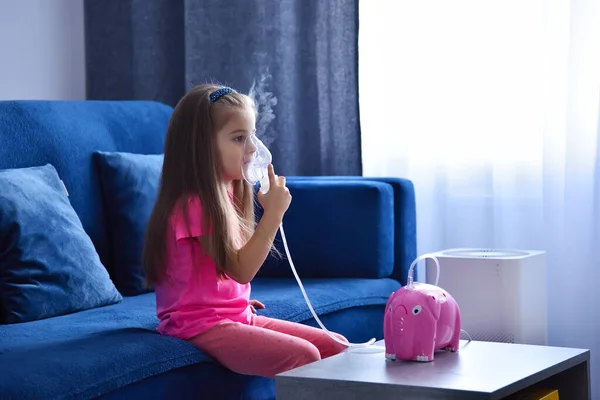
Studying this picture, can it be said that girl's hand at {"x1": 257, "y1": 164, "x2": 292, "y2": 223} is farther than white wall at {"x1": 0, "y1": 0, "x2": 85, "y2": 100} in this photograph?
No

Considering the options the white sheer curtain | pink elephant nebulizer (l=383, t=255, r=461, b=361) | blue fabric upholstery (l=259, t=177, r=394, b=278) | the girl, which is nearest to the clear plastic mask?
the girl

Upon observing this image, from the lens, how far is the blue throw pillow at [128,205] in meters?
2.49

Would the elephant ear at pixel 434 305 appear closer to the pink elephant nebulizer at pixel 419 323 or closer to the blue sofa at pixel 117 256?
the pink elephant nebulizer at pixel 419 323

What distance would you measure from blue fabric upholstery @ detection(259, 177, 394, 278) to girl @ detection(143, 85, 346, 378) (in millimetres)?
586

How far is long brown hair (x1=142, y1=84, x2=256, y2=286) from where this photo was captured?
1866 mm

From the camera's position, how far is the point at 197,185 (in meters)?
1.93

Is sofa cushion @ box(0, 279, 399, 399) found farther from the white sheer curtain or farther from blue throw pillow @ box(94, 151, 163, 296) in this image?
the white sheer curtain

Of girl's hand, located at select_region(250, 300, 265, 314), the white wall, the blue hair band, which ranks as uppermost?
the white wall

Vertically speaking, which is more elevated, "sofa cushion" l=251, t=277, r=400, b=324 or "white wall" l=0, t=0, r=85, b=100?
"white wall" l=0, t=0, r=85, b=100

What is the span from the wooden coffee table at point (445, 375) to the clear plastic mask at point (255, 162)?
1.42 ft

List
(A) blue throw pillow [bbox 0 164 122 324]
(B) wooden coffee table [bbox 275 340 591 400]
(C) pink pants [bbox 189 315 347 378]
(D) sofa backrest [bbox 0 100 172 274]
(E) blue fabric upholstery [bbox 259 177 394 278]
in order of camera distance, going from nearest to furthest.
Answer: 1. (B) wooden coffee table [bbox 275 340 591 400]
2. (C) pink pants [bbox 189 315 347 378]
3. (A) blue throw pillow [bbox 0 164 122 324]
4. (D) sofa backrest [bbox 0 100 172 274]
5. (E) blue fabric upholstery [bbox 259 177 394 278]

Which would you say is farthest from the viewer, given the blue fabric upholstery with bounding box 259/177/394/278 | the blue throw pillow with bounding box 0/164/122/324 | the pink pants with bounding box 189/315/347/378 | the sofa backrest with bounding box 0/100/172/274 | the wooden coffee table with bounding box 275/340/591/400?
the blue fabric upholstery with bounding box 259/177/394/278

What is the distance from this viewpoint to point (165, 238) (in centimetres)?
191

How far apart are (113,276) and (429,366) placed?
1.17 m
